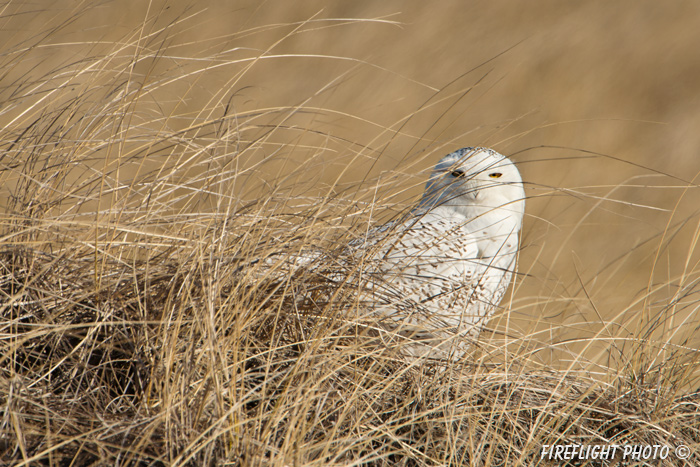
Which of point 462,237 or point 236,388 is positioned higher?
point 236,388

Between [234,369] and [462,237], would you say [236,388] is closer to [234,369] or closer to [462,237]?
[234,369]

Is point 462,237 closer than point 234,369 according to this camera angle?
No

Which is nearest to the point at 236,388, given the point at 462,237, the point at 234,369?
the point at 234,369

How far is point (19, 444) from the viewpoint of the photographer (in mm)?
922

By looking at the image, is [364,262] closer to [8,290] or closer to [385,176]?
[385,176]

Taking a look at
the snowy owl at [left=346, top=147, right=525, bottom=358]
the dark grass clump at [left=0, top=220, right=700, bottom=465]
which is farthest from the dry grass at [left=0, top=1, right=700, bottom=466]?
the snowy owl at [left=346, top=147, right=525, bottom=358]

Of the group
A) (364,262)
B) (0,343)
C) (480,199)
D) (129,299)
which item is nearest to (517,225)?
(480,199)

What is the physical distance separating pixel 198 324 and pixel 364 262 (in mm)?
362

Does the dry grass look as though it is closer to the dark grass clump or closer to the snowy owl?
the dark grass clump

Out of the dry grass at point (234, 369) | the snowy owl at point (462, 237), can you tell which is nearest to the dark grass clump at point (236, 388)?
the dry grass at point (234, 369)

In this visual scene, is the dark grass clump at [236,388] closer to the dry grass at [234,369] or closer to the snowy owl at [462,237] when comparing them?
the dry grass at [234,369]

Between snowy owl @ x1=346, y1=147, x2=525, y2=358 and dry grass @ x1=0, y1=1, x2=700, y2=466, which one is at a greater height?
dry grass @ x1=0, y1=1, x2=700, y2=466

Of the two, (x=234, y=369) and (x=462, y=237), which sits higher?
(x=234, y=369)

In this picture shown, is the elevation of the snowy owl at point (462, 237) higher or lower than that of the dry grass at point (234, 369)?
lower
